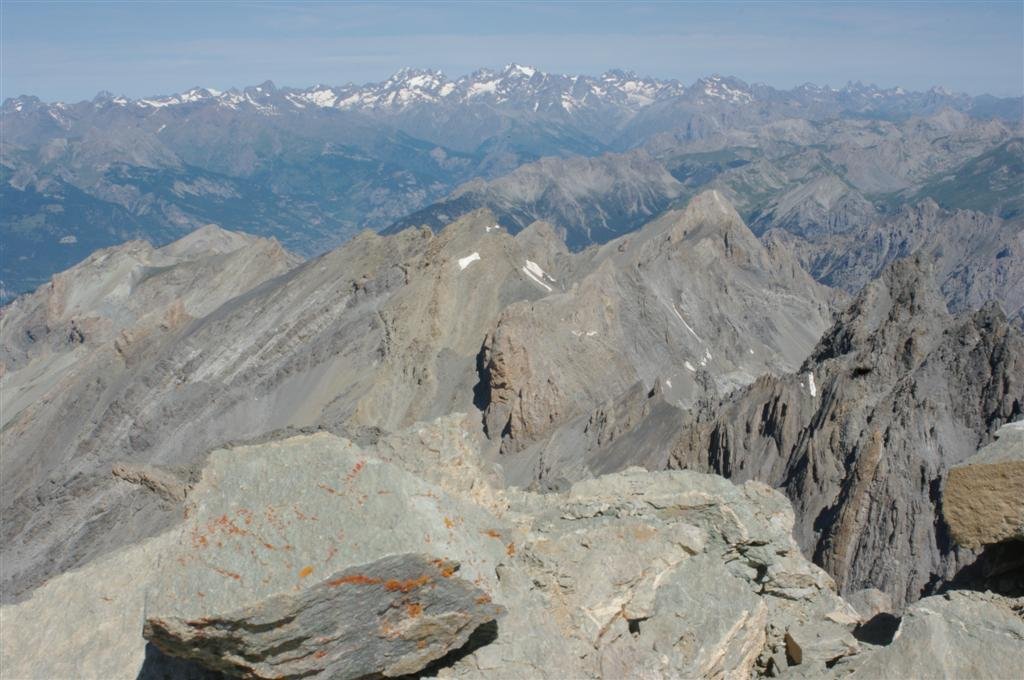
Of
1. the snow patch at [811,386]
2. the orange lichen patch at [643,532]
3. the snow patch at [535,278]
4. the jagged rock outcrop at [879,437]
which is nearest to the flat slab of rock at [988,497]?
the orange lichen patch at [643,532]

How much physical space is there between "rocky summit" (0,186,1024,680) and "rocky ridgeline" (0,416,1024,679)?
0.14 feet

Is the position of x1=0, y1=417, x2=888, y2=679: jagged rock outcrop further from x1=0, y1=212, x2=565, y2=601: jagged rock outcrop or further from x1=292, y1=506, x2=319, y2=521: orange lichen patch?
x1=0, y1=212, x2=565, y2=601: jagged rock outcrop

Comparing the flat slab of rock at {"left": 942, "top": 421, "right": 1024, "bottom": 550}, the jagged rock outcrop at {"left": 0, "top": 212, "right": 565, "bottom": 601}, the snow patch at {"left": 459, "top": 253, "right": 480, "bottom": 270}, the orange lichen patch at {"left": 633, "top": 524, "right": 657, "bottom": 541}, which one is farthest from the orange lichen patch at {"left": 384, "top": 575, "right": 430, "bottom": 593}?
the snow patch at {"left": 459, "top": 253, "right": 480, "bottom": 270}

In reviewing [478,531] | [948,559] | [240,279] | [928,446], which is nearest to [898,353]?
[928,446]

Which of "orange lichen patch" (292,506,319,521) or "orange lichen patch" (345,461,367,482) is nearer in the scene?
"orange lichen patch" (292,506,319,521)

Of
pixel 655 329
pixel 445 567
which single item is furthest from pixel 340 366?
pixel 445 567

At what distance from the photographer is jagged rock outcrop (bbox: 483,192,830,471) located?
2277 inches

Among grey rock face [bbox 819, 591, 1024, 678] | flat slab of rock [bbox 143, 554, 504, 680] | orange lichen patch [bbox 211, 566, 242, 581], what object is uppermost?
orange lichen patch [bbox 211, 566, 242, 581]

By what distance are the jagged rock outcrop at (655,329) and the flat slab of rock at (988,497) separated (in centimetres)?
3741

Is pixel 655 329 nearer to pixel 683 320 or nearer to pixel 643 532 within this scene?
pixel 683 320

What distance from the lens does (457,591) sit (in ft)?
31.4

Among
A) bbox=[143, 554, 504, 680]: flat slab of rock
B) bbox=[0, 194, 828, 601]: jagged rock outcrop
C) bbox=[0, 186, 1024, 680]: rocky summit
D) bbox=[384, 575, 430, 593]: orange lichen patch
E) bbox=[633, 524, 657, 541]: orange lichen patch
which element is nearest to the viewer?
bbox=[143, 554, 504, 680]: flat slab of rock

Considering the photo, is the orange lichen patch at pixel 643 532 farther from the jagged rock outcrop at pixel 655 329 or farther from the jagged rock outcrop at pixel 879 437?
the jagged rock outcrop at pixel 655 329

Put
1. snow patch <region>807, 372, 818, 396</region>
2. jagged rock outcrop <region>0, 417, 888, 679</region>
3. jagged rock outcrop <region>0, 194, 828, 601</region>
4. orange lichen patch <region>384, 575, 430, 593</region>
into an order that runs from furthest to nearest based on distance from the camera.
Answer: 1. jagged rock outcrop <region>0, 194, 828, 601</region>
2. snow patch <region>807, 372, 818, 396</region>
3. orange lichen patch <region>384, 575, 430, 593</region>
4. jagged rock outcrop <region>0, 417, 888, 679</region>
